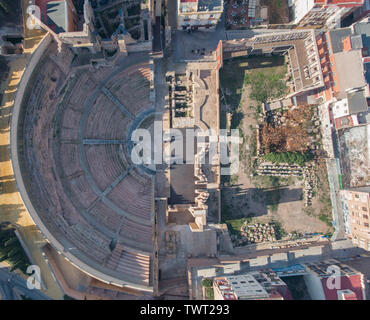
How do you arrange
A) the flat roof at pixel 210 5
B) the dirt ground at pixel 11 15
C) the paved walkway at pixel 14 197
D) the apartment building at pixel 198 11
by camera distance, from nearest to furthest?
the paved walkway at pixel 14 197 → the dirt ground at pixel 11 15 → the apartment building at pixel 198 11 → the flat roof at pixel 210 5

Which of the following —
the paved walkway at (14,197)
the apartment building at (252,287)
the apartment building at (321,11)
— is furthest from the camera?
the apartment building at (321,11)

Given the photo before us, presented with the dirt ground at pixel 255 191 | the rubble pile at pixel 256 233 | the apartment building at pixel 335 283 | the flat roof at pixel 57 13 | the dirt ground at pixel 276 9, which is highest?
the dirt ground at pixel 276 9

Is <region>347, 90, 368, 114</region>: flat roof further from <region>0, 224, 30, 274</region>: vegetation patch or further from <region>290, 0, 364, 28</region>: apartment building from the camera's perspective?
<region>0, 224, 30, 274</region>: vegetation patch

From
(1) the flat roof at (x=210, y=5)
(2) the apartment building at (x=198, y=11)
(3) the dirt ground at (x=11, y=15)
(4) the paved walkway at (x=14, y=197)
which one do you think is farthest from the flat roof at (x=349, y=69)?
(3) the dirt ground at (x=11, y=15)

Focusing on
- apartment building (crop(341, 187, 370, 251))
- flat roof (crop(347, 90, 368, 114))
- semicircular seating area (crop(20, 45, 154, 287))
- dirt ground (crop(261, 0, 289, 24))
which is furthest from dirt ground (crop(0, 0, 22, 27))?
apartment building (crop(341, 187, 370, 251))

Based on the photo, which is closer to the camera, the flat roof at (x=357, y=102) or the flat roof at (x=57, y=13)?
the flat roof at (x=57, y=13)

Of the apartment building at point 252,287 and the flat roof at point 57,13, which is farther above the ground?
the flat roof at point 57,13

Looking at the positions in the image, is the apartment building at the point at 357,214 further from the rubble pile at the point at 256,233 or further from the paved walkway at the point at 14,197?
the paved walkway at the point at 14,197

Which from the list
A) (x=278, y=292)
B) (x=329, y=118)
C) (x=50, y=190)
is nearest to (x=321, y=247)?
(x=278, y=292)

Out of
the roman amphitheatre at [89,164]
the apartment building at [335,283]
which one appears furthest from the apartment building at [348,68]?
the roman amphitheatre at [89,164]
